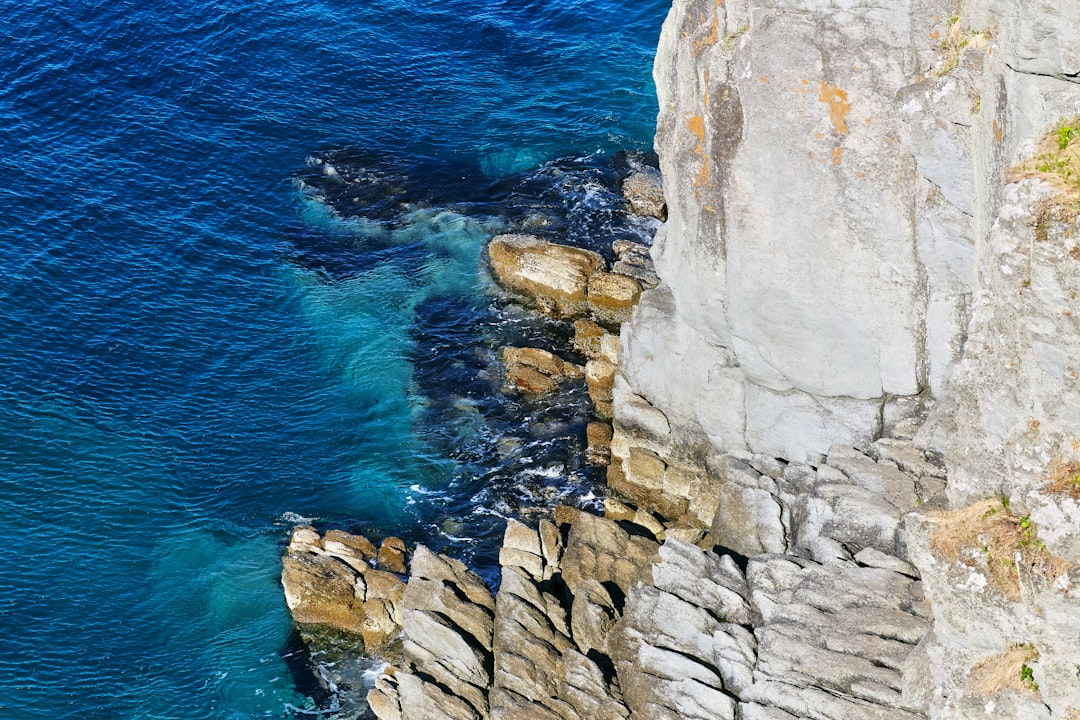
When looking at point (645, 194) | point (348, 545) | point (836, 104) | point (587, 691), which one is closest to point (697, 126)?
point (836, 104)

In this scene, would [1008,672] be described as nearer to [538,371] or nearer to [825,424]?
[825,424]

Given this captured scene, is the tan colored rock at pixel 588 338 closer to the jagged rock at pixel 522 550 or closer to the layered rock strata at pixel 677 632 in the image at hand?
the jagged rock at pixel 522 550

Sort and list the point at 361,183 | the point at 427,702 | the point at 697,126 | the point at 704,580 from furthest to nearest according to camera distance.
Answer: the point at 361,183 < the point at 697,126 < the point at 427,702 < the point at 704,580

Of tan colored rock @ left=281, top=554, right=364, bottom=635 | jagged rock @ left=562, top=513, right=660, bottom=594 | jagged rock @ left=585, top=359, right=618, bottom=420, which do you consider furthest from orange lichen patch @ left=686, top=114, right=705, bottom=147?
tan colored rock @ left=281, top=554, right=364, bottom=635

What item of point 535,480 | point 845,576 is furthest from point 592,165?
point 845,576

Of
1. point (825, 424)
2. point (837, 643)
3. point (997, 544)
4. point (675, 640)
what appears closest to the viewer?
point (997, 544)

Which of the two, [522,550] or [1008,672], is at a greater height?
[1008,672]

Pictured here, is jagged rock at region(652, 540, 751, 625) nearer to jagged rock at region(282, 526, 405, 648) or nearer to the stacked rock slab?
the stacked rock slab

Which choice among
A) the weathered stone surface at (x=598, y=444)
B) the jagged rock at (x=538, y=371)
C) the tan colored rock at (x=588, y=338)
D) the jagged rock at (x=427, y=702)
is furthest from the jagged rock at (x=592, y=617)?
the tan colored rock at (x=588, y=338)
